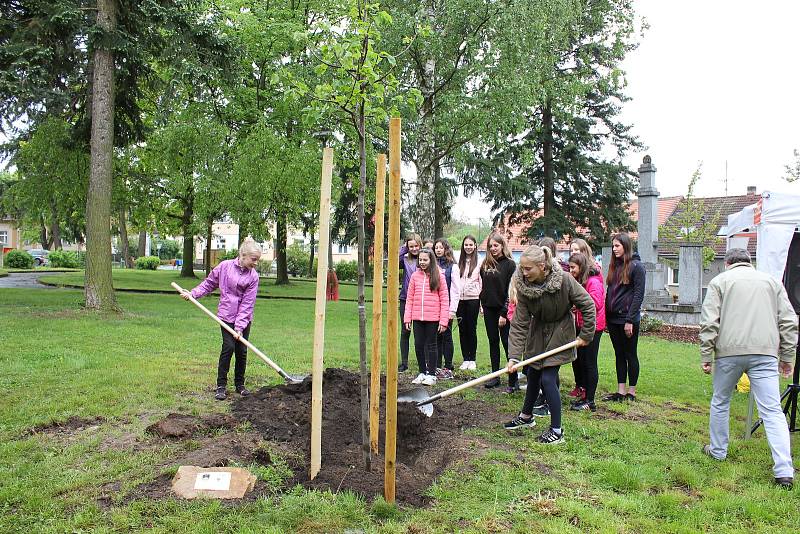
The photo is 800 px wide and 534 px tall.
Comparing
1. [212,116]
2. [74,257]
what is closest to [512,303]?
[212,116]

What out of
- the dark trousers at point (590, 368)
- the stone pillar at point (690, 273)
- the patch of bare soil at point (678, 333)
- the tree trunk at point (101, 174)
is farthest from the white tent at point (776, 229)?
the tree trunk at point (101, 174)

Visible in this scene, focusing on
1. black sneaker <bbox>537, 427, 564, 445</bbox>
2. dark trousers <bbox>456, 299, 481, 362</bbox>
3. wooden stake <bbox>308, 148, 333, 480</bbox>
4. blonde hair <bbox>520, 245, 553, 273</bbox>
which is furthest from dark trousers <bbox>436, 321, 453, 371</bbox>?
wooden stake <bbox>308, 148, 333, 480</bbox>

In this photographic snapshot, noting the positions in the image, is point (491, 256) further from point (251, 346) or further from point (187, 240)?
point (187, 240)

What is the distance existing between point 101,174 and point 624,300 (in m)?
11.0

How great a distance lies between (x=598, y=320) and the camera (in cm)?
652

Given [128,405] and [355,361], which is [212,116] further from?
[128,405]

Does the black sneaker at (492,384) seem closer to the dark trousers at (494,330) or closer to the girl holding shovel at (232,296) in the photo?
the dark trousers at (494,330)

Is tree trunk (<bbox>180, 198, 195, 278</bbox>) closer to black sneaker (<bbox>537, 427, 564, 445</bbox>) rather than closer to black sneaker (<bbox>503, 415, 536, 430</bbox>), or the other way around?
black sneaker (<bbox>503, 415, 536, 430</bbox>)

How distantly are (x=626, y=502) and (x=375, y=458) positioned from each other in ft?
5.71

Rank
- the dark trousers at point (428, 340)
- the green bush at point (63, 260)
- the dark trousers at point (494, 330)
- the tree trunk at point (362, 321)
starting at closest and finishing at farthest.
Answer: the tree trunk at point (362, 321), the dark trousers at point (428, 340), the dark trousers at point (494, 330), the green bush at point (63, 260)

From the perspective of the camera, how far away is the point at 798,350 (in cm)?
549

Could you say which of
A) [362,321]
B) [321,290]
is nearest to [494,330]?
[362,321]

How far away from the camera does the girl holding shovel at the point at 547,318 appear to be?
16.6 feet

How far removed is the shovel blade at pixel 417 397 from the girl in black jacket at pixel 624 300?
2.14m
